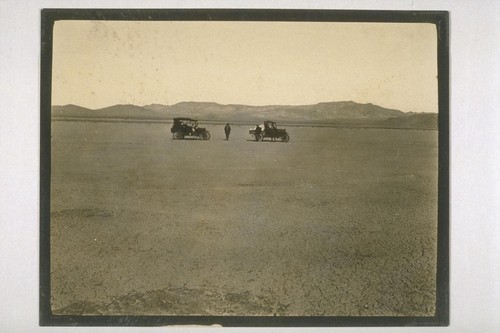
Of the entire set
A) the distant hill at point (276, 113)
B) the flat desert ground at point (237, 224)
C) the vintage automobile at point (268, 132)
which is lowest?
the flat desert ground at point (237, 224)

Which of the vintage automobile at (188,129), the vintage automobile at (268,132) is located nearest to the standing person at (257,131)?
the vintage automobile at (268,132)

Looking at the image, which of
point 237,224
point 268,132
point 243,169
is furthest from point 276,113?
point 237,224

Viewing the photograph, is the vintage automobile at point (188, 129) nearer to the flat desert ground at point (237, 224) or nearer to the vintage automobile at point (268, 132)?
the flat desert ground at point (237, 224)

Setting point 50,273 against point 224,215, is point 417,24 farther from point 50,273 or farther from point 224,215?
point 50,273

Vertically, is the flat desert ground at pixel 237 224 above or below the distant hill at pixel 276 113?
below

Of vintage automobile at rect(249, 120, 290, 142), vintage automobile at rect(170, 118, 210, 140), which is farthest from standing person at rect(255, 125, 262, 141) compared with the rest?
vintage automobile at rect(170, 118, 210, 140)

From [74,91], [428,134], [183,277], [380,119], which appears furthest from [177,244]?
[428,134]

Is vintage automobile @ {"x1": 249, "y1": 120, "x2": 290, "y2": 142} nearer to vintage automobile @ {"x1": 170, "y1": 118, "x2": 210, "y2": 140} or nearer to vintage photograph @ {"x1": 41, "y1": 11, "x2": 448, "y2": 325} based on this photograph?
vintage photograph @ {"x1": 41, "y1": 11, "x2": 448, "y2": 325}
